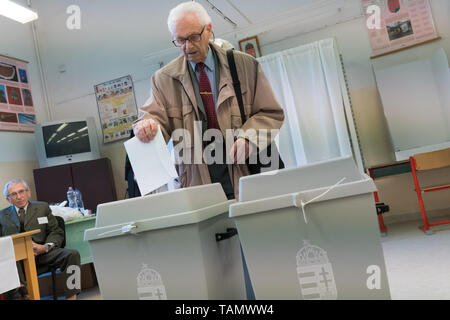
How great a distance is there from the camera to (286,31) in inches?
191

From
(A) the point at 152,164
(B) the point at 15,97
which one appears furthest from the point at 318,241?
(B) the point at 15,97

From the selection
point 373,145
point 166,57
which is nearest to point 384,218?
point 373,145

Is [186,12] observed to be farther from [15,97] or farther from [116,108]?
[15,97]

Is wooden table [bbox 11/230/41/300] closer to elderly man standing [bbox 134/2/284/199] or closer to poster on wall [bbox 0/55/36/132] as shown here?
elderly man standing [bbox 134/2/284/199]

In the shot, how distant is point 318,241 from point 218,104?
0.71m

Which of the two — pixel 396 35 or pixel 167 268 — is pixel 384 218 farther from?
pixel 167 268

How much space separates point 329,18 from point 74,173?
3.56 meters

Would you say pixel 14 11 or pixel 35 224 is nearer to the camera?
pixel 35 224

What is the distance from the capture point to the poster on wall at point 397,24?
14.6ft

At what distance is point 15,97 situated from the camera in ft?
17.4

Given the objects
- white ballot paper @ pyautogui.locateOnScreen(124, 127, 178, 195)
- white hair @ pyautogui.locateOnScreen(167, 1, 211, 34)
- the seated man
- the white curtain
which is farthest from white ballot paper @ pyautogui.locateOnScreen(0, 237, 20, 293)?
the white curtain

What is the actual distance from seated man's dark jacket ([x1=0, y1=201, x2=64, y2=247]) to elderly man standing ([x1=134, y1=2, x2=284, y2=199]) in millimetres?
2690

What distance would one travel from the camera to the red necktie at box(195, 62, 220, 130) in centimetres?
141

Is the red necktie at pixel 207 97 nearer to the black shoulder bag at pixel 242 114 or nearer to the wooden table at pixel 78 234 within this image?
the black shoulder bag at pixel 242 114
